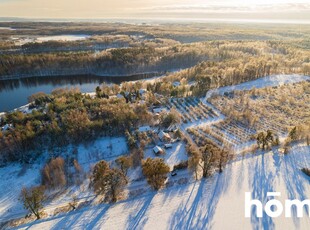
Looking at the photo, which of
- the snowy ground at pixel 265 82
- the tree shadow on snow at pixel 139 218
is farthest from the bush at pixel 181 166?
the snowy ground at pixel 265 82

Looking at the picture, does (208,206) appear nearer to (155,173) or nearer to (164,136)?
(155,173)

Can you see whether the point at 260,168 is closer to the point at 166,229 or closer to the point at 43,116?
the point at 166,229

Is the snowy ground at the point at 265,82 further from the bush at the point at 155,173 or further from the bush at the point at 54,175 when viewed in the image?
the bush at the point at 54,175

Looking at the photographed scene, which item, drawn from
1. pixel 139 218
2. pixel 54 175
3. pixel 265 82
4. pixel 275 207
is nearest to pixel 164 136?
pixel 139 218

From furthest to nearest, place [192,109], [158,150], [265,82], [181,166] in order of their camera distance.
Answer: [265,82] < [192,109] < [158,150] < [181,166]

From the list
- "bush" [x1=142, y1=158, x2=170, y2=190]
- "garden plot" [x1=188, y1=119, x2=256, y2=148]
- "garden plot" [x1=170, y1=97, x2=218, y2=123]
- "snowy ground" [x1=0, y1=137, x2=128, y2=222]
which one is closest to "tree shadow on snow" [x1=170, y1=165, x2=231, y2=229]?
"bush" [x1=142, y1=158, x2=170, y2=190]

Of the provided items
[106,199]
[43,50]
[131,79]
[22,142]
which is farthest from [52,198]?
[43,50]

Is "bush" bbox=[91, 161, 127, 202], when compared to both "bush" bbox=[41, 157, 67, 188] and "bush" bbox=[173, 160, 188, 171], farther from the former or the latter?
"bush" bbox=[173, 160, 188, 171]
